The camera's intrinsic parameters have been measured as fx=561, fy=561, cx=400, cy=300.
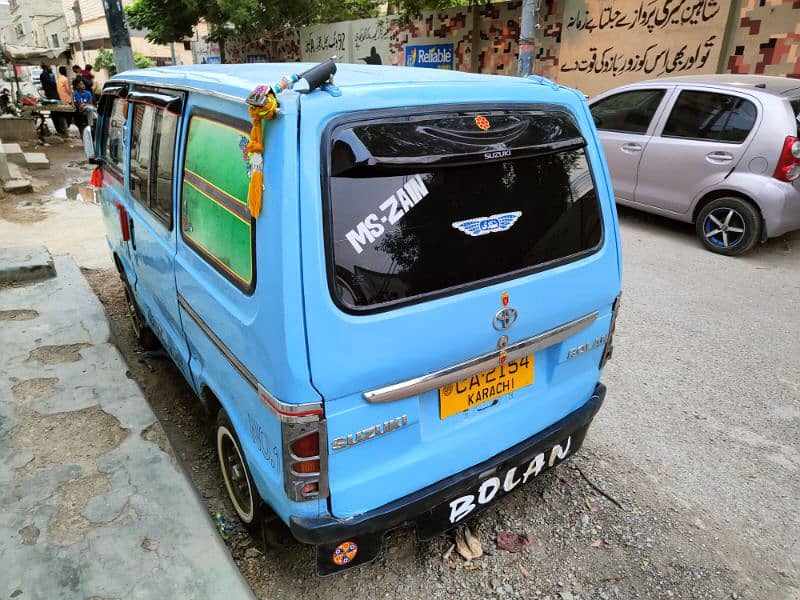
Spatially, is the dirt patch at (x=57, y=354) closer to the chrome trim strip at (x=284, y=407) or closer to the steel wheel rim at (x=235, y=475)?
the steel wheel rim at (x=235, y=475)

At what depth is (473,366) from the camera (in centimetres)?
193

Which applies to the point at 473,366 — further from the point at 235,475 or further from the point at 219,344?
the point at 235,475

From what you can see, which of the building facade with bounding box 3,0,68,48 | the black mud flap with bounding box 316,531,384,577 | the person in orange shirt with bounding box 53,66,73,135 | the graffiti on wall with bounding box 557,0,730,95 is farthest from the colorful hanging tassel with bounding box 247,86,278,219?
the building facade with bounding box 3,0,68,48

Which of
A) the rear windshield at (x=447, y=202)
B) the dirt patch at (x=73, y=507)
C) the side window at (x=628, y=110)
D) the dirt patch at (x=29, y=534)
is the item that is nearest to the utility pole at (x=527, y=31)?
the side window at (x=628, y=110)

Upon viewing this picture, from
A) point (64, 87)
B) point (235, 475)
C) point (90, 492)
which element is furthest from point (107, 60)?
point (235, 475)

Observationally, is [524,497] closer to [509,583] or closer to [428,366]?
[509,583]

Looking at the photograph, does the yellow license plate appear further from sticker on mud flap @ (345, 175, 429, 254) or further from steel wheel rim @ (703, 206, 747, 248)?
steel wheel rim @ (703, 206, 747, 248)

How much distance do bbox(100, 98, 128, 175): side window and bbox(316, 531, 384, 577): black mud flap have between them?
272 centimetres

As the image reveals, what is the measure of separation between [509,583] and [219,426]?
4.46 feet

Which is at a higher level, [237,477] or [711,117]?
[711,117]

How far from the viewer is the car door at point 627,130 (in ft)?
21.0

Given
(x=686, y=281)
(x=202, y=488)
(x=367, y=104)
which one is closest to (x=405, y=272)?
(x=367, y=104)

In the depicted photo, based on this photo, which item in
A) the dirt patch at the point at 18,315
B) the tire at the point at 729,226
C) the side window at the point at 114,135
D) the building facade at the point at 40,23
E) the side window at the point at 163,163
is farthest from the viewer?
the building facade at the point at 40,23

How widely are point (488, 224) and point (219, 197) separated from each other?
97 cm
